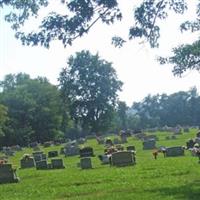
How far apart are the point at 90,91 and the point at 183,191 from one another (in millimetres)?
83566

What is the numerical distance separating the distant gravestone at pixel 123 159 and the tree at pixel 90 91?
7081cm

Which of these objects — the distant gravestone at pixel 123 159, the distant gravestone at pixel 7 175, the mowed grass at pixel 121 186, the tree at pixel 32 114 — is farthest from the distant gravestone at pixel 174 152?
the tree at pixel 32 114

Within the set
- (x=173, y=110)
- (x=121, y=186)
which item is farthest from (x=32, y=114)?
(x=121, y=186)

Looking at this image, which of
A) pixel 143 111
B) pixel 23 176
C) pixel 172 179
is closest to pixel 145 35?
pixel 172 179

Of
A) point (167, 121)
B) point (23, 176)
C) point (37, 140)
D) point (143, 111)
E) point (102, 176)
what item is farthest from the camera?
point (143, 111)

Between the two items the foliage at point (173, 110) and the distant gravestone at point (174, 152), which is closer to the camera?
the distant gravestone at point (174, 152)

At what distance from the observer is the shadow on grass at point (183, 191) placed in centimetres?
1456

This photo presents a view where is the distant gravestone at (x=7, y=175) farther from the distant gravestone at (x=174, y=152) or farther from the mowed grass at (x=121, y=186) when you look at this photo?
the distant gravestone at (x=174, y=152)

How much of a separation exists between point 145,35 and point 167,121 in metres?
138

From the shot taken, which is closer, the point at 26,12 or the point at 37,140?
the point at 26,12

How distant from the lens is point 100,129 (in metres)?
99.4

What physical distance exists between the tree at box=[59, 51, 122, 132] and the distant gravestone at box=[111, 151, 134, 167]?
70808 mm

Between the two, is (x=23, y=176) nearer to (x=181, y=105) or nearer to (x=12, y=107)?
(x=12, y=107)

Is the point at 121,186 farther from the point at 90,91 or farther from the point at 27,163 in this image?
the point at 90,91
